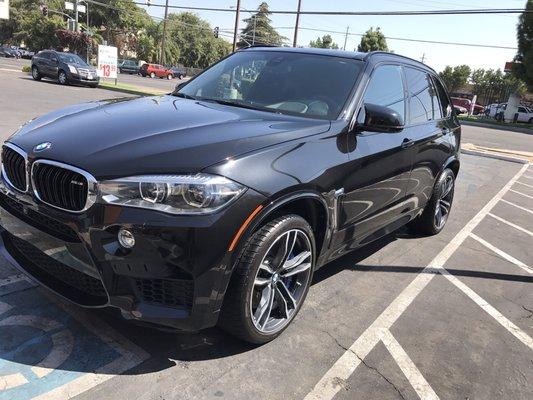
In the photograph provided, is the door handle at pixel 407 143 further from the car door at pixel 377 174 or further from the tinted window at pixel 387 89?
the tinted window at pixel 387 89

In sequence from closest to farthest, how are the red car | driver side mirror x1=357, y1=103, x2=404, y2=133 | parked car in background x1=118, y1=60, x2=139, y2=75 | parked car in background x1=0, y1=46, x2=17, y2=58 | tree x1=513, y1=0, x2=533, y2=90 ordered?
driver side mirror x1=357, y1=103, x2=404, y2=133, tree x1=513, y1=0, x2=533, y2=90, the red car, parked car in background x1=118, y1=60, x2=139, y2=75, parked car in background x1=0, y1=46, x2=17, y2=58

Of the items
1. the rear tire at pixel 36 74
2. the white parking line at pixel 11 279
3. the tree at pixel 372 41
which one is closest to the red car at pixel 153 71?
the tree at pixel 372 41

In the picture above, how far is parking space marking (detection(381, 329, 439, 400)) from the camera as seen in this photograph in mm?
2973

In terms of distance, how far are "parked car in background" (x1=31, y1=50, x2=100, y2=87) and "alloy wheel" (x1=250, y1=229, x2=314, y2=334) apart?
2277cm

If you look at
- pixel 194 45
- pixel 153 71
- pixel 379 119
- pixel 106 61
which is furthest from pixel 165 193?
pixel 194 45

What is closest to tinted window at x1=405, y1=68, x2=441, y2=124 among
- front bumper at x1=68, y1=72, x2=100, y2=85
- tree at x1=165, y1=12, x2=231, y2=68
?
front bumper at x1=68, y1=72, x2=100, y2=85

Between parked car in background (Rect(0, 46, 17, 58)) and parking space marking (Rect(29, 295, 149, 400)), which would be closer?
parking space marking (Rect(29, 295, 149, 400))

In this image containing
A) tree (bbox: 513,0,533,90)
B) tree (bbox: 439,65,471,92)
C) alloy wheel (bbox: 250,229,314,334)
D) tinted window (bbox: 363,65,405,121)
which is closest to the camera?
alloy wheel (bbox: 250,229,314,334)

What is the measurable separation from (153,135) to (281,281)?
1200 millimetres

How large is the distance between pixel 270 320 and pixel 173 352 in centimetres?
64

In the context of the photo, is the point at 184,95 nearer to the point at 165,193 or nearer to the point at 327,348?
the point at 165,193

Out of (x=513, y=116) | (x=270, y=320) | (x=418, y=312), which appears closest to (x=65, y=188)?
(x=270, y=320)

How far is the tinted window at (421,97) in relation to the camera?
4.87 metres

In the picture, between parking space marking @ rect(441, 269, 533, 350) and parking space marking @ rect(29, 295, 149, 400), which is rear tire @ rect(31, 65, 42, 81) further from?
parking space marking @ rect(441, 269, 533, 350)
